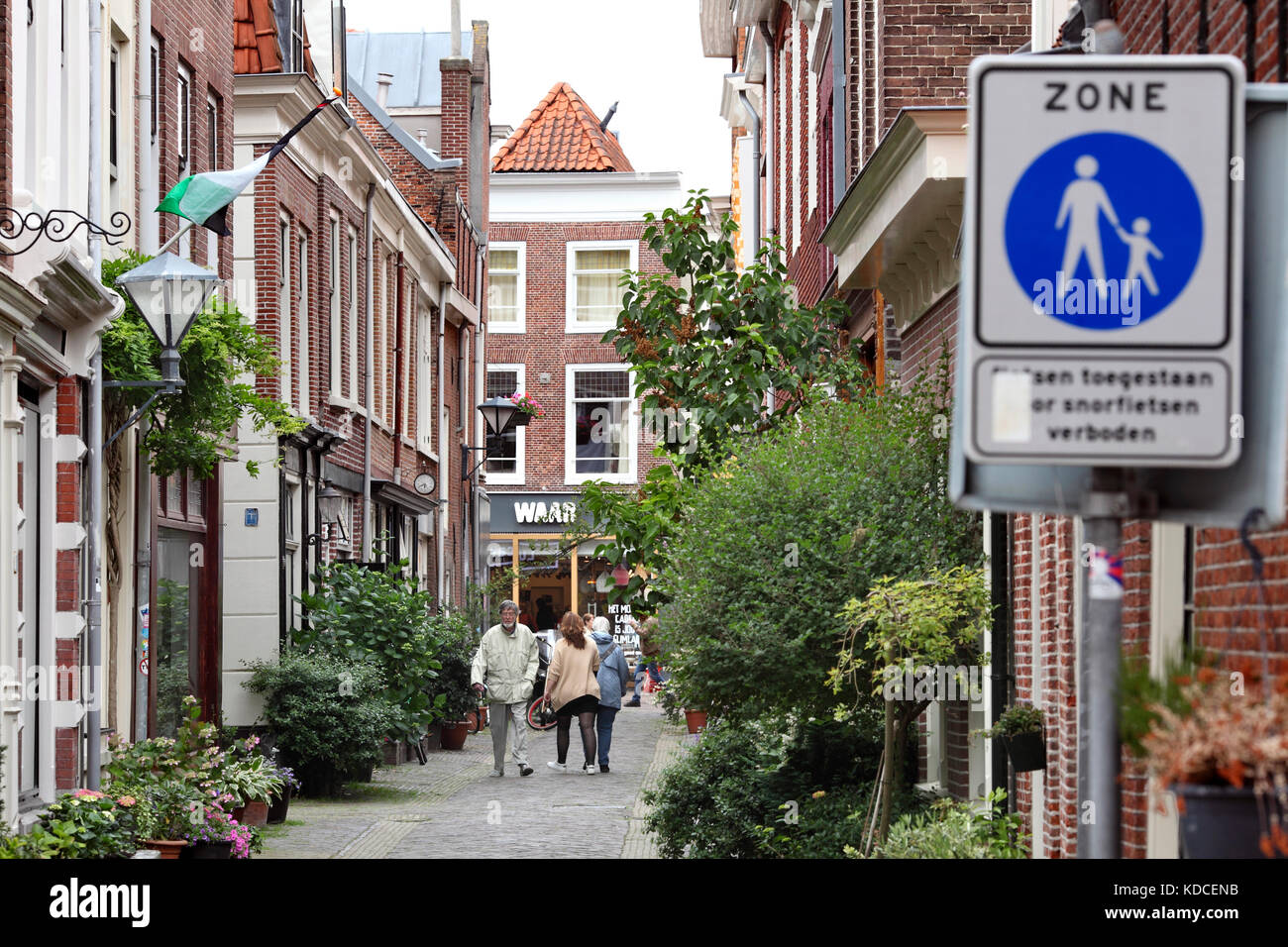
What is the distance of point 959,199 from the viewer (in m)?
9.67

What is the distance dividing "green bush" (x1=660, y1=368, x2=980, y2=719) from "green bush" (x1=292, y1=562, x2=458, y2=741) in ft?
24.5

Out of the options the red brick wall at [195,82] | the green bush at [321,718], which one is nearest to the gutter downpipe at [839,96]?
the red brick wall at [195,82]

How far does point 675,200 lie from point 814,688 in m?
36.3

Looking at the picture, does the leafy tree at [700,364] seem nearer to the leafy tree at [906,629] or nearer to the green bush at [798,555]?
the green bush at [798,555]

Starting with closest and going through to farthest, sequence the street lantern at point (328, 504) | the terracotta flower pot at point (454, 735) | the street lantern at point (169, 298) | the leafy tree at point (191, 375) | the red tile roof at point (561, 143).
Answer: the street lantern at point (169, 298) → the leafy tree at point (191, 375) → the street lantern at point (328, 504) → the terracotta flower pot at point (454, 735) → the red tile roof at point (561, 143)

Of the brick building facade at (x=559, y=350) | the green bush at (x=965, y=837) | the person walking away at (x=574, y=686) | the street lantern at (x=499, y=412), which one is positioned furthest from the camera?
the brick building facade at (x=559, y=350)

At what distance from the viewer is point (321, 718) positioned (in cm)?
1562

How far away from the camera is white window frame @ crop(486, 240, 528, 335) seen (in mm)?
43688

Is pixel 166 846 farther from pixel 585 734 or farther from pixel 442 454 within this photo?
pixel 442 454

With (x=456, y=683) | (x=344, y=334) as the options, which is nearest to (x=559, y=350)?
(x=344, y=334)

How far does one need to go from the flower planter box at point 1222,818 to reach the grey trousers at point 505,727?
14.8 m

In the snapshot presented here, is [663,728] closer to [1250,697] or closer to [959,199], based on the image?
[959,199]

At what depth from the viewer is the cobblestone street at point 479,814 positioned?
40.7ft

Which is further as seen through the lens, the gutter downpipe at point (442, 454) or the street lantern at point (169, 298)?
the gutter downpipe at point (442, 454)
